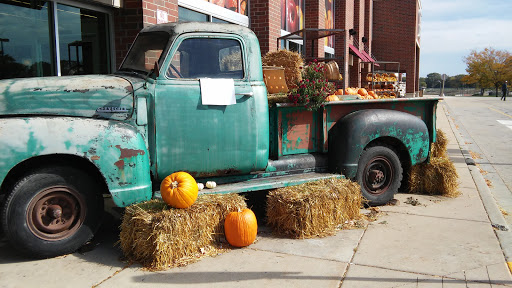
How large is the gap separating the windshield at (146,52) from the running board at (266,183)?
4.52 feet

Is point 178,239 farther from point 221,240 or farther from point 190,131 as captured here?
point 190,131

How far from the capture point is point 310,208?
181 inches

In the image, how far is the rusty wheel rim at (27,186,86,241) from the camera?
151 inches

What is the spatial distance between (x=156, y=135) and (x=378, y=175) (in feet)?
9.94

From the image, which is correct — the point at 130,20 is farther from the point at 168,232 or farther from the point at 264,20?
the point at 264,20

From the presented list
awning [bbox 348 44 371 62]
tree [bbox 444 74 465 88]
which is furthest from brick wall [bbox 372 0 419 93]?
tree [bbox 444 74 465 88]

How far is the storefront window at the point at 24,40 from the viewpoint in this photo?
532 centimetres

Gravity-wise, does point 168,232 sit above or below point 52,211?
below

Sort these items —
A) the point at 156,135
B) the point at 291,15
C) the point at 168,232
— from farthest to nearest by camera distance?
the point at 291,15, the point at 156,135, the point at 168,232

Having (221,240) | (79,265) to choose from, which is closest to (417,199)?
(221,240)

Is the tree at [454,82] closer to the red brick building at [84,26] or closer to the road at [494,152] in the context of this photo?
the road at [494,152]

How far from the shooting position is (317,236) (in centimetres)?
468

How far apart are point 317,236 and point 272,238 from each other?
1.60 feet

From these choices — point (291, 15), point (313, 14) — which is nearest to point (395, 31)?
point (313, 14)
